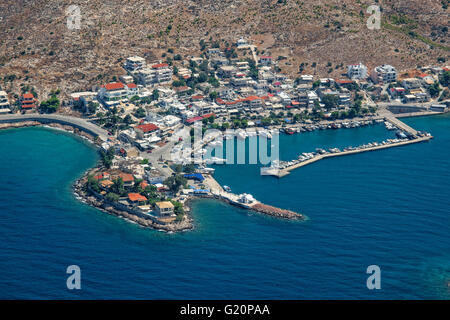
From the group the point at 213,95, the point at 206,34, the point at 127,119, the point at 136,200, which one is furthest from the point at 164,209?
the point at 206,34

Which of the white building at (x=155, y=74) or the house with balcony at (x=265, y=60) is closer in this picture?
the white building at (x=155, y=74)

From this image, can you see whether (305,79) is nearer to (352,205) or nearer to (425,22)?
(425,22)

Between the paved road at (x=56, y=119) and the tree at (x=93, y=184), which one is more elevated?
the paved road at (x=56, y=119)

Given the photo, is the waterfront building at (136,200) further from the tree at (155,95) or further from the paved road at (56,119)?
the tree at (155,95)

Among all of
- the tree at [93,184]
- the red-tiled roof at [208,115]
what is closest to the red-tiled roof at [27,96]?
the red-tiled roof at [208,115]

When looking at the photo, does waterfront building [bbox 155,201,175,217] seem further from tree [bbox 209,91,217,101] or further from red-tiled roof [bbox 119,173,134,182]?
tree [bbox 209,91,217,101]

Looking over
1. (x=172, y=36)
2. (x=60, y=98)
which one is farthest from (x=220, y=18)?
(x=60, y=98)
